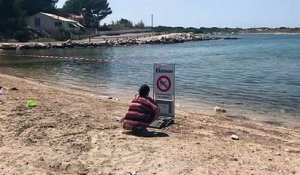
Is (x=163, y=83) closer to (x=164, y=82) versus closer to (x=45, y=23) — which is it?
(x=164, y=82)

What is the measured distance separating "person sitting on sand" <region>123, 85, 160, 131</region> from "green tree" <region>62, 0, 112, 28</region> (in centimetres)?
11299

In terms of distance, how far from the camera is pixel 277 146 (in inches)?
381

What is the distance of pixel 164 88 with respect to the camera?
11.7 meters

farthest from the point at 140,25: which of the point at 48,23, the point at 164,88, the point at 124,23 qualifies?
the point at 164,88

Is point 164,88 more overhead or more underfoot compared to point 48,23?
more underfoot

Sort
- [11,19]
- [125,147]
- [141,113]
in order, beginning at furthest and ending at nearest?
1. [11,19]
2. [141,113]
3. [125,147]

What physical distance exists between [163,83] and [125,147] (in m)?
3.21

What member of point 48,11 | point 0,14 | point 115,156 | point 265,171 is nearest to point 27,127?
point 115,156

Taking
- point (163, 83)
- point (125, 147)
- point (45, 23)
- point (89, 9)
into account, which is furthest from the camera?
point (89, 9)

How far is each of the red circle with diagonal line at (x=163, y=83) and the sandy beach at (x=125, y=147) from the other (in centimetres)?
92

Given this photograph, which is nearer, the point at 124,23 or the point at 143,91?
the point at 143,91

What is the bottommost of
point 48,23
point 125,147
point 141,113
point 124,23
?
point 125,147

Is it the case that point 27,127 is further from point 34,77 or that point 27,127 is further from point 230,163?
point 34,77

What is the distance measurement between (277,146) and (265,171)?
2.25 metres
